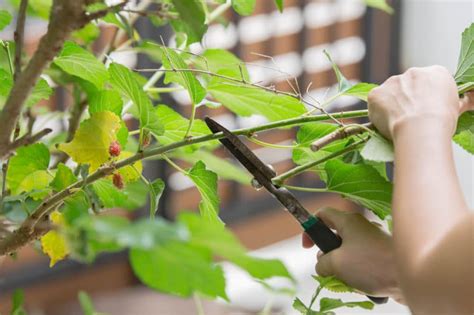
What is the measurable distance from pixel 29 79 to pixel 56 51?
0.02 m

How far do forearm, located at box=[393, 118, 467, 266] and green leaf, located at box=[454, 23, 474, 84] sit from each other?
78 mm

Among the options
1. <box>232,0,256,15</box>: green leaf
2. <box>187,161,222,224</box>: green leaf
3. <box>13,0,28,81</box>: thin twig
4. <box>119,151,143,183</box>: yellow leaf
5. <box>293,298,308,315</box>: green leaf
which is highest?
<box>13,0,28,81</box>: thin twig

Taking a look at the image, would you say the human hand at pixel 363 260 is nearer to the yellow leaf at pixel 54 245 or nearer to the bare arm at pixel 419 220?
the bare arm at pixel 419 220

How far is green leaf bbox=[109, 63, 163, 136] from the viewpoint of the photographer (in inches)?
20.2

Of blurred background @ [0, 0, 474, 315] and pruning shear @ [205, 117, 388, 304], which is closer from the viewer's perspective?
pruning shear @ [205, 117, 388, 304]

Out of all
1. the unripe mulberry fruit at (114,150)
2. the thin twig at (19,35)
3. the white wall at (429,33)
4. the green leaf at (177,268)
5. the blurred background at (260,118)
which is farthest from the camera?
the white wall at (429,33)

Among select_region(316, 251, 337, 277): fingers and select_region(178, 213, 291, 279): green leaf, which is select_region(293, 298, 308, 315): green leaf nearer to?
select_region(316, 251, 337, 277): fingers

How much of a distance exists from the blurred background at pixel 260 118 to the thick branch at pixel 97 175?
133cm

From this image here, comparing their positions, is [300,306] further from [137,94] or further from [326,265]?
[137,94]

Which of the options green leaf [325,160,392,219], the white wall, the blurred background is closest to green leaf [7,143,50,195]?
green leaf [325,160,392,219]

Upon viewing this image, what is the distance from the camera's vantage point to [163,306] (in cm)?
207

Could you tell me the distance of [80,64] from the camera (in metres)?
0.59

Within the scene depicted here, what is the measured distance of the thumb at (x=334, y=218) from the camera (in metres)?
0.52

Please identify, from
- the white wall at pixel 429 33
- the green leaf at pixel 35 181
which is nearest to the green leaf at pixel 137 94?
the green leaf at pixel 35 181
